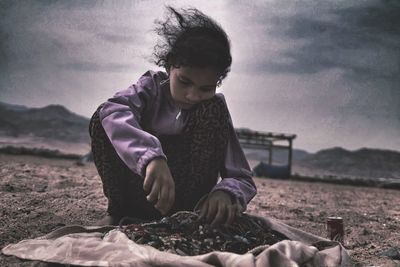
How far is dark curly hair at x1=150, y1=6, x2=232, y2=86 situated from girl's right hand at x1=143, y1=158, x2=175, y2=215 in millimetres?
564

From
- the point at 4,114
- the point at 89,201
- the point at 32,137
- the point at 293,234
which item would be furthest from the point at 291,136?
the point at 4,114

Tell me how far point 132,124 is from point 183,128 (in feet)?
1.12

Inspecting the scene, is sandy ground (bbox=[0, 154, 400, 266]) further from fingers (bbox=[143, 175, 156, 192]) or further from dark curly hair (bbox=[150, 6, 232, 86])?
dark curly hair (bbox=[150, 6, 232, 86])

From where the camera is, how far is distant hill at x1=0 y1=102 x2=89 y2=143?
20.6 metres

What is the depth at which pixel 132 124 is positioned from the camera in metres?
2.00

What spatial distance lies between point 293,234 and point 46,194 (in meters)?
2.05

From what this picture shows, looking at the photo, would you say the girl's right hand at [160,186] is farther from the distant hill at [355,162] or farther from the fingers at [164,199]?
the distant hill at [355,162]

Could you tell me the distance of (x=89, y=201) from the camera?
355 cm

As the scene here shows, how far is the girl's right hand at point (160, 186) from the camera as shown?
5.54ft

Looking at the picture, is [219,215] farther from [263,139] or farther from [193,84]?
[263,139]

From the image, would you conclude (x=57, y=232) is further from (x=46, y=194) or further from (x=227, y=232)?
(x=46, y=194)

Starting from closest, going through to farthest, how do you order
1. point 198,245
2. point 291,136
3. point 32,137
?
point 198,245 → point 291,136 → point 32,137

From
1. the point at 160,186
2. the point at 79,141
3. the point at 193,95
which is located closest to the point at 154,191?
the point at 160,186

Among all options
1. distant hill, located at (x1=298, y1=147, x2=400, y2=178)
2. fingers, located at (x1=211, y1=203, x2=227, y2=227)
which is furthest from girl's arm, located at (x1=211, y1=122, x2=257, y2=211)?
distant hill, located at (x1=298, y1=147, x2=400, y2=178)
